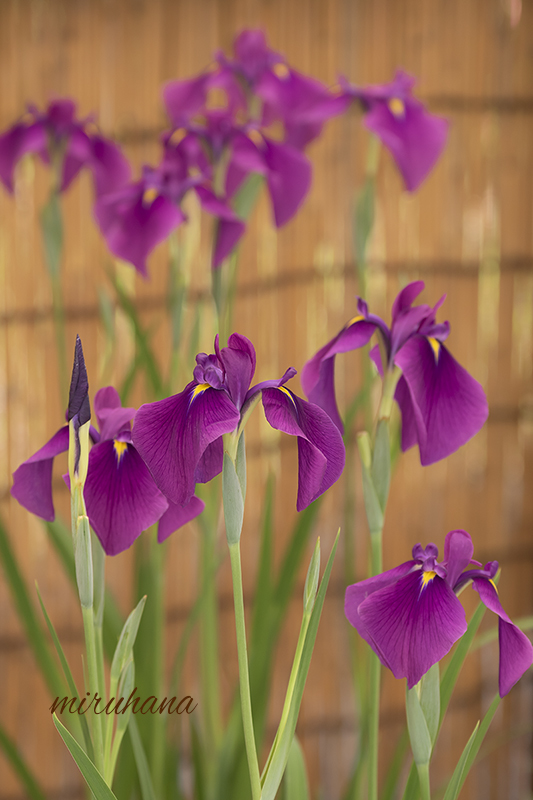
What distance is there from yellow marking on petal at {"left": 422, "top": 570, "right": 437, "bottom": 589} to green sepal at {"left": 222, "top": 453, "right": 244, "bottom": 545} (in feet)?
0.29

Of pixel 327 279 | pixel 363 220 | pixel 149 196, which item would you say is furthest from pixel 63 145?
pixel 327 279

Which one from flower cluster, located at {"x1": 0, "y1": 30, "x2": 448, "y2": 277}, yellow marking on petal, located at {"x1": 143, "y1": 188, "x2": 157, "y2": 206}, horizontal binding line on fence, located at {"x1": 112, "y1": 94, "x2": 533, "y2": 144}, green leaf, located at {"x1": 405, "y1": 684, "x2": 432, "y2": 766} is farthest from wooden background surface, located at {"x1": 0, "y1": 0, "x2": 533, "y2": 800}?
green leaf, located at {"x1": 405, "y1": 684, "x2": 432, "y2": 766}

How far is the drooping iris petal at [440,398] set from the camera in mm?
346

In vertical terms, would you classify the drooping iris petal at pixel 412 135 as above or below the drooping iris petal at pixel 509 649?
above

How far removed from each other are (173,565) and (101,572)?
65cm

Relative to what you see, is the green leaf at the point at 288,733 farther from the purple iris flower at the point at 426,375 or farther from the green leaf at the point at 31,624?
the green leaf at the point at 31,624

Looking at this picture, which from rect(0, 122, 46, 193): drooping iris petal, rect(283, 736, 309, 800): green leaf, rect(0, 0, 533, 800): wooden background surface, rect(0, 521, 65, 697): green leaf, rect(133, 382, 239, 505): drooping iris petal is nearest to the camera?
rect(133, 382, 239, 505): drooping iris petal

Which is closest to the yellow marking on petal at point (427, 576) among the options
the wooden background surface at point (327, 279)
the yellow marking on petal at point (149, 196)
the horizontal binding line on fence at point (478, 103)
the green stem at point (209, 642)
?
the green stem at point (209, 642)

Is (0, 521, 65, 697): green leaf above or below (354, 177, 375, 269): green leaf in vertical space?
below

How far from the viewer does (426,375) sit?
0.35m

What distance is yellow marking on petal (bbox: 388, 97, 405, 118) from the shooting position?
0.63 metres

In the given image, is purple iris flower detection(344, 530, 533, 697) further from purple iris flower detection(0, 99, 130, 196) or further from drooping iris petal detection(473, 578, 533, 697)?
purple iris flower detection(0, 99, 130, 196)

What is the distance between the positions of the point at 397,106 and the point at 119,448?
0.47 m

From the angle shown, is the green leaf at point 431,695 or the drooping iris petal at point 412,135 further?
the drooping iris petal at point 412,135
